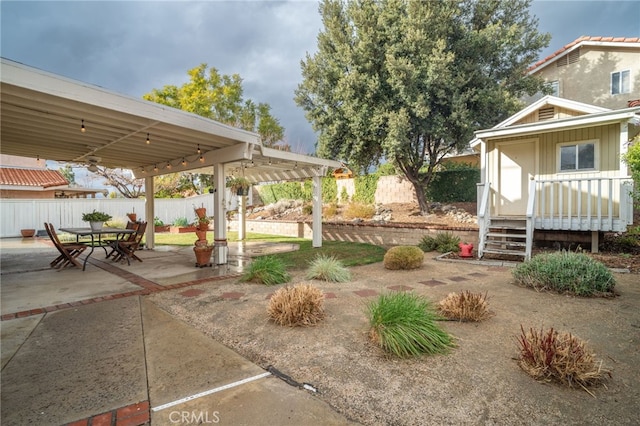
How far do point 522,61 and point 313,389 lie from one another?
13.3 metres

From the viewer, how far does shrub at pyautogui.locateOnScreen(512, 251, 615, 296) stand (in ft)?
14.5

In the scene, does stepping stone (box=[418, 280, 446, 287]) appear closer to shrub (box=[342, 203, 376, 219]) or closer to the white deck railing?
the white deck railing

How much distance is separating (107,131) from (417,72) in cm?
876

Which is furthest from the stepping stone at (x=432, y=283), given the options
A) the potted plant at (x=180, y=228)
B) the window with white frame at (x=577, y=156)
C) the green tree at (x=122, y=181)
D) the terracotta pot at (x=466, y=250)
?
the green tree at (x=122, y=181)

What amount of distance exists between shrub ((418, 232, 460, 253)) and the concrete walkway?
7.09 m

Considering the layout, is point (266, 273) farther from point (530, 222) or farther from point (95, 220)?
point (530, 222)

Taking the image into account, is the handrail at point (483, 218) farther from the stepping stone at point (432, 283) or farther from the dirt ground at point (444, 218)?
the stepping stone at point (432, 283)

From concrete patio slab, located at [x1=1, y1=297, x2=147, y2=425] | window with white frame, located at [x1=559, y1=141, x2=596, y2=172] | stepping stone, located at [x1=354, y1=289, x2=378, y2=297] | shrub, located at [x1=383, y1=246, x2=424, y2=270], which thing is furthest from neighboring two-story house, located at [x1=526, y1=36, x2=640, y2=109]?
concrete patio slab, located at [x1=1, y1=297, x2=147, y2=425]

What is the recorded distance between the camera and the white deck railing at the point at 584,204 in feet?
22.3

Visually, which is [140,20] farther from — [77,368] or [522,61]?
[522,61]

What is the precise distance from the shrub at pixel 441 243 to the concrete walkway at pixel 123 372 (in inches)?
279

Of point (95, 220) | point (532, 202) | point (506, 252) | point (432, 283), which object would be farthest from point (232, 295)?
point (532, 202)

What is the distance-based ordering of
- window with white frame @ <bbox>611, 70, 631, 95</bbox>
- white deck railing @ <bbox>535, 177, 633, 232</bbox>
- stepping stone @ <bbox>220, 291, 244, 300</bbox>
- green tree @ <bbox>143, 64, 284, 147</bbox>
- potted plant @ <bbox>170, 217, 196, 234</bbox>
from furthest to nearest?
green tree @ <bbox>143, 64, 284, 147</bbox>
potted plant @ <bbox>170, 217, 196, 234</bbox>
window with white frame @ <bbox>611, 70, 631, 95</bbox>
white deck railing @ <bbox>535, 177, 633, 232</bbox>
stepping stone @ <bbox>220, 291, 244, 300</bbox>

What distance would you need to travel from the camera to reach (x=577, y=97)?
15992 millimetres
